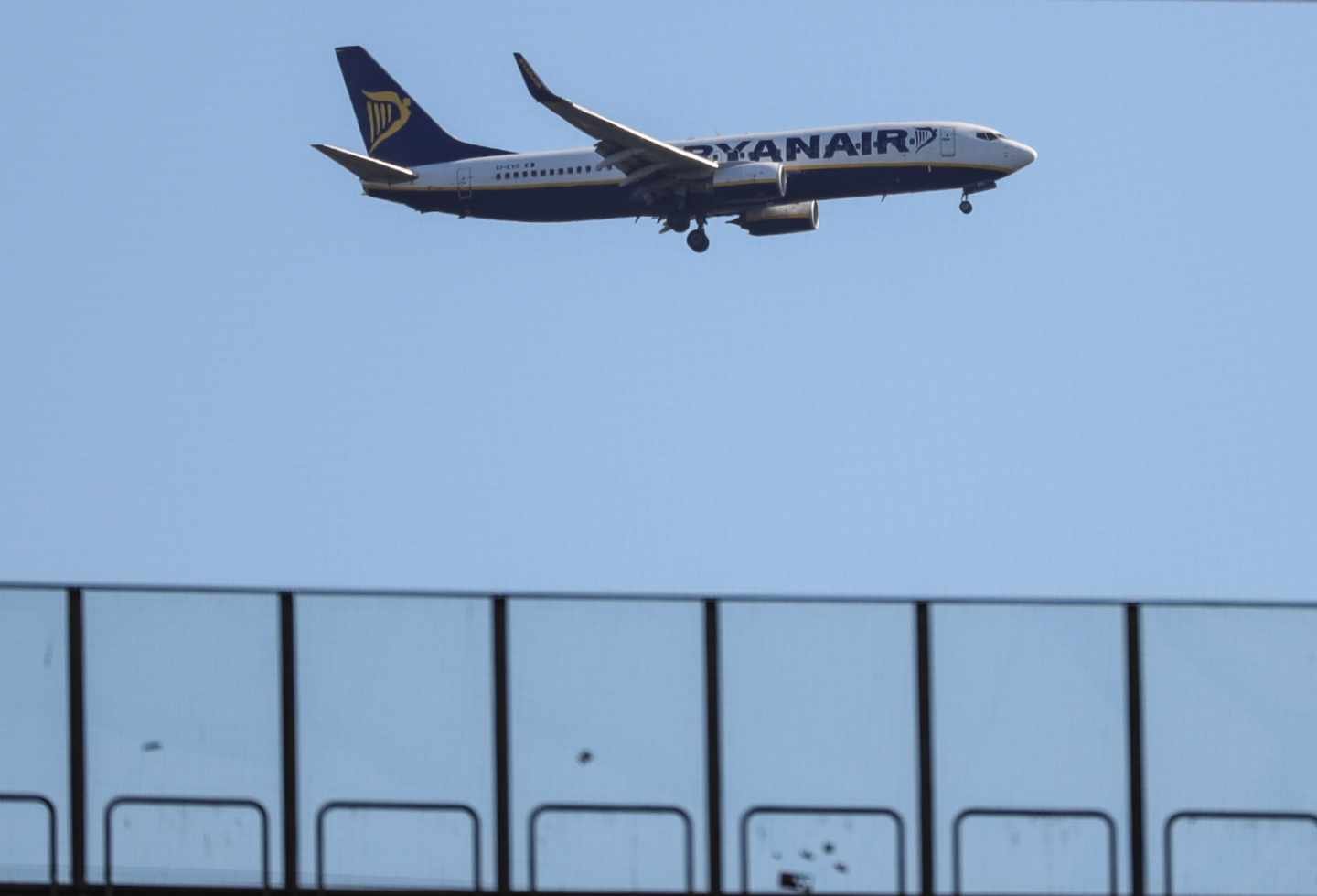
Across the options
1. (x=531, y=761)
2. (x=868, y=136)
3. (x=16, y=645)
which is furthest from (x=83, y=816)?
(x=868, y=136)

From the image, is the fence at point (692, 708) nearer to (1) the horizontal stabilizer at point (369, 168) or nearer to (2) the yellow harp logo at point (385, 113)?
(1) the horizontal stabilizer at point (369, 168)

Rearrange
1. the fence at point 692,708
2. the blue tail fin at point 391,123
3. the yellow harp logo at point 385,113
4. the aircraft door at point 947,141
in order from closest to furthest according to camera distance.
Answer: the fence at point 692,708 → the aircraft door at point 947,141 → the blue tail fin at point 391,123 → the yellow harp logo at point 385,113

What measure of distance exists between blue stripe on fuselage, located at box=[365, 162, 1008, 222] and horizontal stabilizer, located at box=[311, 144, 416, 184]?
298mm

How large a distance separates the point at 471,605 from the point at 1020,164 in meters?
51.9

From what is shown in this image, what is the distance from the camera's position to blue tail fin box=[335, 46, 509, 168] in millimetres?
74250

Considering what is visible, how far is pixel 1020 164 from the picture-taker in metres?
62.2

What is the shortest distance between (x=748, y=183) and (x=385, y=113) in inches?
1004

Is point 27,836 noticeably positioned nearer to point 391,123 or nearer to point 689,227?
point 689,227

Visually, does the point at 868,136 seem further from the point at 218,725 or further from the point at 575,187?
the point at 218,725

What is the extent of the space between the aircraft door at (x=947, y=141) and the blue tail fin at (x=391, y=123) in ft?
43.9

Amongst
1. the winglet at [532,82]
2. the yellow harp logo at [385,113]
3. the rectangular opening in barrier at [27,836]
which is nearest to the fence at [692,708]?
the rectangular opening in barrier at [27,836]

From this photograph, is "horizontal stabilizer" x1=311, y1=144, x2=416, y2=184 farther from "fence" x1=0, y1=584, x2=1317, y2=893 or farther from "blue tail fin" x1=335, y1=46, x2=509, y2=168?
"fence" x1=0, y1=584, x2=1317, y2=893

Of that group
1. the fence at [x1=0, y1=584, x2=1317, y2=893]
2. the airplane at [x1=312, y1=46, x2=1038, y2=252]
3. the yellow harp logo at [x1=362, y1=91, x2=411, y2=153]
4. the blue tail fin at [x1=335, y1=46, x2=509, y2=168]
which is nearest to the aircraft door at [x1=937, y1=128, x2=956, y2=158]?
the airplane at [x1=312, y1=46, x2=1038, y2=252]

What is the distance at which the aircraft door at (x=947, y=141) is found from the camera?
61281mm
